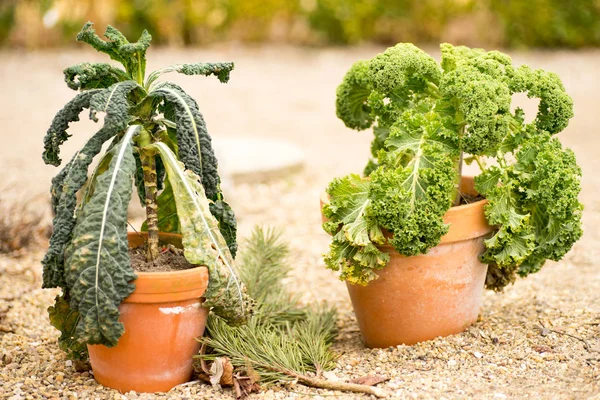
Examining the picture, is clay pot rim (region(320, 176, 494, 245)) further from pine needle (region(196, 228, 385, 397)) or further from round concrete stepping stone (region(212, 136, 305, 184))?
round concrete stepping stone (region(212, 136, 305, 184))

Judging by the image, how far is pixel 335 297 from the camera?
4.20 metres

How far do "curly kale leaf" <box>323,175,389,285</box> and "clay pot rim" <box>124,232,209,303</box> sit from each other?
58cm

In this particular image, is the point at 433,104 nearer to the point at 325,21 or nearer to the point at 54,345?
the point at 54,345

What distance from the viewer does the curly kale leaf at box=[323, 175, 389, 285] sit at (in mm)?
2906

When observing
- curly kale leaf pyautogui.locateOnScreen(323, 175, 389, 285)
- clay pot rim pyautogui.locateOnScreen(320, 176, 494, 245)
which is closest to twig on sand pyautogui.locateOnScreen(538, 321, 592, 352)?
clay pot rim pyautogui.locateOnScreen(320, 176, 494, 245)

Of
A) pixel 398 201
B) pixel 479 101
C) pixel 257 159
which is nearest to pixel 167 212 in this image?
pixel 398 201

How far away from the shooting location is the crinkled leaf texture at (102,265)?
251 cm

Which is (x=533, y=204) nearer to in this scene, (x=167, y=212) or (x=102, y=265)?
(x=167, y=212)

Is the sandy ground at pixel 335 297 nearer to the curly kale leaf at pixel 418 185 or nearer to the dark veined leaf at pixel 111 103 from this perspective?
the curly kale leaf at pixel 418 185

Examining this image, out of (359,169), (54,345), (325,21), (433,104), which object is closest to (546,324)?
(433,104)

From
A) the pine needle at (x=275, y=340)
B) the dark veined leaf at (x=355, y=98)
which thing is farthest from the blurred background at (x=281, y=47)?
the pine needle at (x=275, y=340)

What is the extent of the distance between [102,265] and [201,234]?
1.27 feet

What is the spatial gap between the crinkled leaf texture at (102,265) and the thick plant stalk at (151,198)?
28 cm

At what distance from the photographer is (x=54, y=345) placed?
3236 mm
